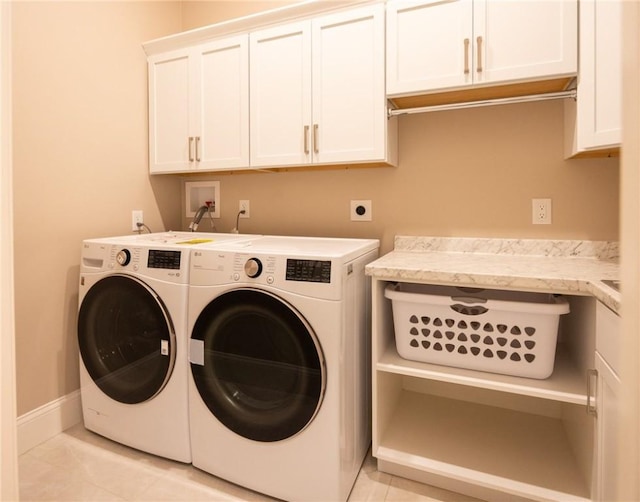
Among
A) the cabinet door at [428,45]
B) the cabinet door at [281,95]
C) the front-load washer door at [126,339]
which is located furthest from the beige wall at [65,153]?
the cabinet door at [428,45]

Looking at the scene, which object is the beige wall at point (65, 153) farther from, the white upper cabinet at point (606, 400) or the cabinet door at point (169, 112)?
the white upper cabinet at point (606, 400)

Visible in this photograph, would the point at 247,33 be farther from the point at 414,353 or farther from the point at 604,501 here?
the point at 604,501

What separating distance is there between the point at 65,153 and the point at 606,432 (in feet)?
8.07

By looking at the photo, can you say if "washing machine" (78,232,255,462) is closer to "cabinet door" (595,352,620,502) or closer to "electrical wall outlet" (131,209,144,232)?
"electrical wall outlet" (131,209,144,232)

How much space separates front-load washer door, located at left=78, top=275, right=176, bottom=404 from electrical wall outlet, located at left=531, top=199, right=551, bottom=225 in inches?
67.8

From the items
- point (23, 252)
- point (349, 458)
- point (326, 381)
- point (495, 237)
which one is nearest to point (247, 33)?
point (23, 252)

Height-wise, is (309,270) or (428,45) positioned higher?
(428,45)

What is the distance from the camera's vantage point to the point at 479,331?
1.43 m

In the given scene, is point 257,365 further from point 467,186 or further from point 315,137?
point 467,186

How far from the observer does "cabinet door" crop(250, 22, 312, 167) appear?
1.89m

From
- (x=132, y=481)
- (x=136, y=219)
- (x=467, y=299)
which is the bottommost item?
(x=132, y=481)

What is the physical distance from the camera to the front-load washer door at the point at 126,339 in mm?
1641

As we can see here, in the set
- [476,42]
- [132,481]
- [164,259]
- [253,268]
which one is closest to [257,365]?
[253,268]

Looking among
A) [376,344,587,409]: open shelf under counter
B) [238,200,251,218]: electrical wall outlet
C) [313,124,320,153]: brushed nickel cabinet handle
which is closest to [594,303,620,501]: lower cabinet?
[376,344,587,409]: open shelf under counter
